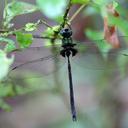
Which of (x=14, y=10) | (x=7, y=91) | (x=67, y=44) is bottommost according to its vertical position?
(x=7, y=91)

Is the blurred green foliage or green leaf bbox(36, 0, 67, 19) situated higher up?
green leaf bbox(36, 0, 67, 19)

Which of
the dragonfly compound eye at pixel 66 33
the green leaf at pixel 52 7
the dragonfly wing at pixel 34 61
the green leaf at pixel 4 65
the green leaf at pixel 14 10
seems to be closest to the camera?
the green leaf at pixel 52 7

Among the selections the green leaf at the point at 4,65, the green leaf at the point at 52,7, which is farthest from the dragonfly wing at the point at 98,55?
the green leaf at the point at 52,7

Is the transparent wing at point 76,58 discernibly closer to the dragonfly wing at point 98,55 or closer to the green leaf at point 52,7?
the dragonfly wing at point 98,55

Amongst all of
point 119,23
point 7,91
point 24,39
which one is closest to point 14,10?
Result: point 24,39

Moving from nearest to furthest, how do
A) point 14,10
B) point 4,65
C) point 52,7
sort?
Answer: point 52,7
point 4,65
point 14,10

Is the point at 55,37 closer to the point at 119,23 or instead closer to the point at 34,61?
the point at 119,23

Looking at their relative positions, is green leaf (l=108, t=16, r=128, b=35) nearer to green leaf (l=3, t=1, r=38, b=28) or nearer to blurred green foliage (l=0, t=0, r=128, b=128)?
blurred green foliage (l=0, t=0, r=128, b=128)

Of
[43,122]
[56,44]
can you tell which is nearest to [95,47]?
[56,44]

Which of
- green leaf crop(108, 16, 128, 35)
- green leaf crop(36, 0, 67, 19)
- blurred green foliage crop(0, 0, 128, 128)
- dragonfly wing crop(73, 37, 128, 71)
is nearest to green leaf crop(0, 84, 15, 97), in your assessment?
blurred green foliage crop(0, 0, 128, 128)
